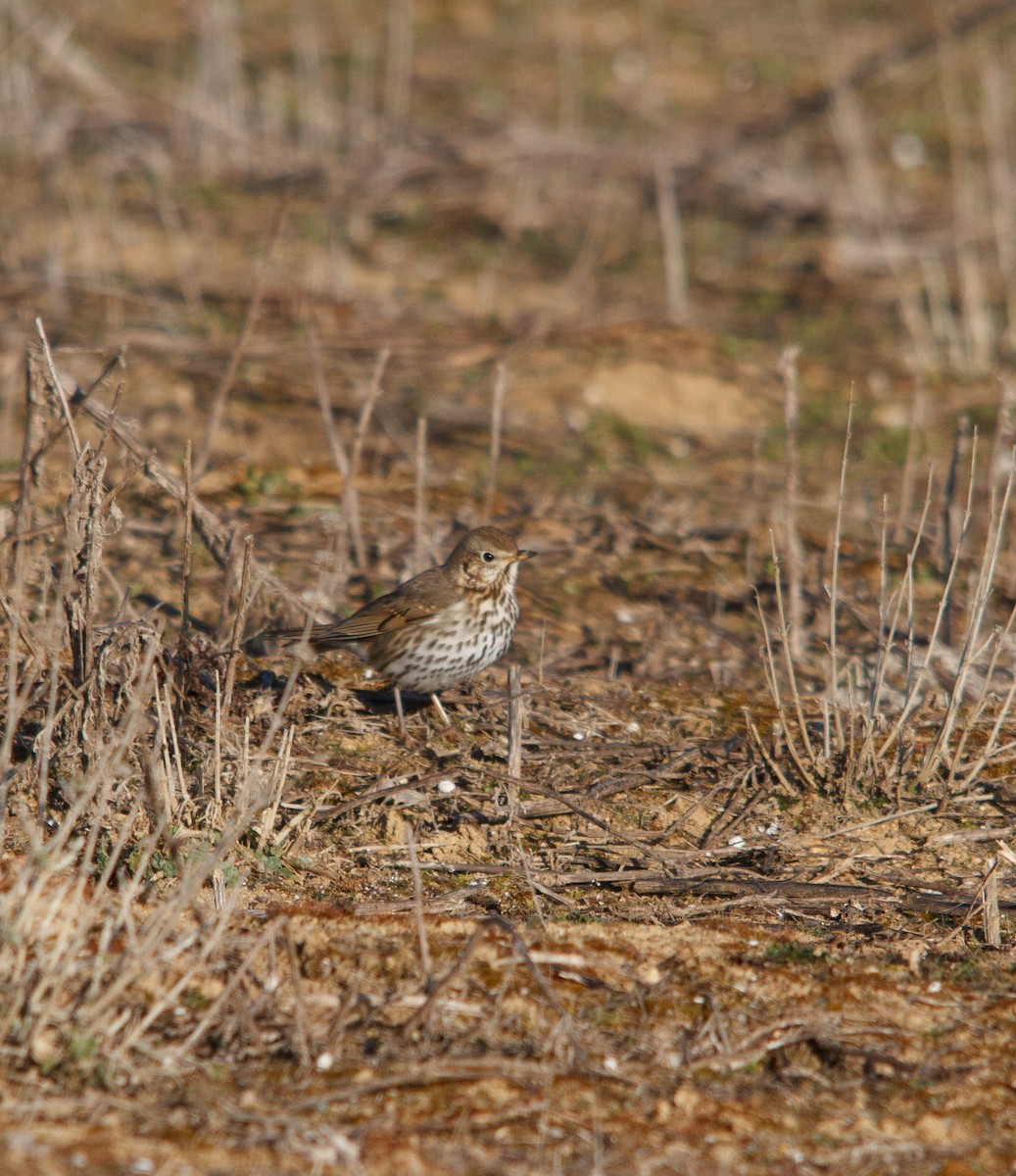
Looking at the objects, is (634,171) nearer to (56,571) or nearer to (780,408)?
(780,408)

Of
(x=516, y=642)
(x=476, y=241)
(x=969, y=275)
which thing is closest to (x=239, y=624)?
(x=516, y=642)

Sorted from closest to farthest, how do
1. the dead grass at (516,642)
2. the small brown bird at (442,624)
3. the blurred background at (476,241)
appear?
the dead grass at (516,642) → the small brown bird at (442,624) → the blurred background at (476,241)

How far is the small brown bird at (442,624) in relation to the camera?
19.8 feet

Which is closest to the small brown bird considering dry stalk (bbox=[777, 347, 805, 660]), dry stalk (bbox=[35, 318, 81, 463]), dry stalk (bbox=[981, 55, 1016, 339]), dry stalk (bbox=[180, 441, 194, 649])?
dry stalk (bbox=[180, 441, 194, 649])

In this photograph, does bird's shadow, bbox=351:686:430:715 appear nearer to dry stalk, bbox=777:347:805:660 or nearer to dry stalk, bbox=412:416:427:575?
dry stalk, bbox=412:416:427:575

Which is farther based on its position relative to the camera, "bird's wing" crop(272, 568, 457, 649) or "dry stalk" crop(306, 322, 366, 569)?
"dry stalk" crop(306, 322, 366, 569)

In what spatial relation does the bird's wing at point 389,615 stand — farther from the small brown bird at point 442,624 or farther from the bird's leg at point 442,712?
the bird's leg at point 442,712

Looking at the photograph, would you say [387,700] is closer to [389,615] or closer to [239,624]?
[389,615]

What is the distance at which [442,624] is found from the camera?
20.1ft

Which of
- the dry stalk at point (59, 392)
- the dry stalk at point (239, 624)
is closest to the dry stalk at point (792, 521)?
the dry stalk at point (239, 624)

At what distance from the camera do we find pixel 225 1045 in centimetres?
383

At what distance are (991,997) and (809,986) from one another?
1.82ft

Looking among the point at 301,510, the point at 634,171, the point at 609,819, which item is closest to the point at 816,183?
the point at 634,171

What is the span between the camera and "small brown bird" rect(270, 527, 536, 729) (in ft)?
19.8
